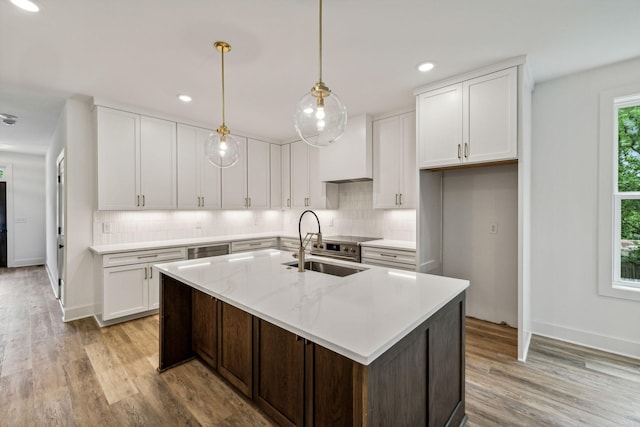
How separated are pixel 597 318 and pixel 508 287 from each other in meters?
0.73

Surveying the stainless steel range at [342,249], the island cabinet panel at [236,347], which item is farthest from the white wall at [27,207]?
the island cabinet panel at [236,347]

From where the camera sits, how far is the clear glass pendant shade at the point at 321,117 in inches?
67.3

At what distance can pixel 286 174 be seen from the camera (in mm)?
5289

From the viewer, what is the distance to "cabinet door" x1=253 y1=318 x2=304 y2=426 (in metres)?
1.56

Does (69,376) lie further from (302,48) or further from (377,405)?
(302,48)

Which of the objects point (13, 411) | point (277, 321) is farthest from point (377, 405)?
point (13, 411)

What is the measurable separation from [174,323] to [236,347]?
30.7 inches

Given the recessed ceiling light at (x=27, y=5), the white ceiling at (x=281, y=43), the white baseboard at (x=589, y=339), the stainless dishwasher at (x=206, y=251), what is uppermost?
the white ceiling at (x=281, y=43)

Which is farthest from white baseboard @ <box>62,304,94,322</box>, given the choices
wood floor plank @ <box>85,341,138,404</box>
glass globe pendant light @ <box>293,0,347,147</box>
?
glass globe pendant light @ <box>293,0,347,147</box>

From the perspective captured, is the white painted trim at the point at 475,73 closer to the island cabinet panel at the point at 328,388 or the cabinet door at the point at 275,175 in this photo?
the island cabinet panel at the point at 328,388

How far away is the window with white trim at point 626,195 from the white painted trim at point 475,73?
105 cm

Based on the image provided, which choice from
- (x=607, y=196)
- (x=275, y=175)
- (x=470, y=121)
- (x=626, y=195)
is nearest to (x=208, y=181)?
(x=275, y=175)

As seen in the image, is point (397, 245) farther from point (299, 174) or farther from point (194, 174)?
point (194, 174)

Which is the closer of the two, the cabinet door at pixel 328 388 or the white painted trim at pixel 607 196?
the cabinet door at pixel 328 388
